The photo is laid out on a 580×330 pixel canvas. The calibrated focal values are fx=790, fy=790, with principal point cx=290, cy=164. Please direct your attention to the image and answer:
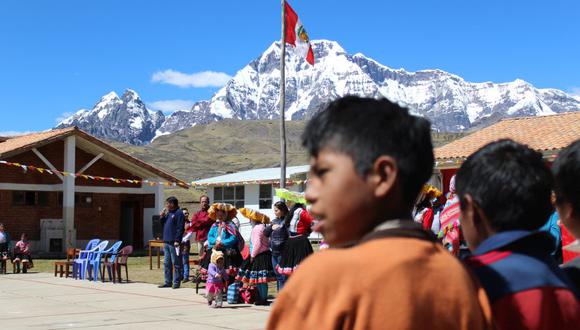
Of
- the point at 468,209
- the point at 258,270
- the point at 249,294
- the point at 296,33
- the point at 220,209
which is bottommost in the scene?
the point at 249,294

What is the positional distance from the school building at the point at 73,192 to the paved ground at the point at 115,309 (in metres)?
13.4

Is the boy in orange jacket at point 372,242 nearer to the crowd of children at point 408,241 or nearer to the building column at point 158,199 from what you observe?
the crowd of children at point 408,241

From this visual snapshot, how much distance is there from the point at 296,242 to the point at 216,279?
1312 millimetres

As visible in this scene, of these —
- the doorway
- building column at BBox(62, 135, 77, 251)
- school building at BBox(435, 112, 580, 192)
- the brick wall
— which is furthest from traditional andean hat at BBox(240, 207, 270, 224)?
the doorway

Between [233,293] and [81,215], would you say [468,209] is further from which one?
[81,215]

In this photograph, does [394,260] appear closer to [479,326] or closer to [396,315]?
[396,315]

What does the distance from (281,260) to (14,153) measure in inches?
764

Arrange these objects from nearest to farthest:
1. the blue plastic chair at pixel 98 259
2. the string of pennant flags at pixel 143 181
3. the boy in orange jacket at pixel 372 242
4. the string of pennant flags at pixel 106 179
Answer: the boy in orange jacket at pixel 372 242, the blue plastic chair at pixel 98 259, the string of pennant flags at pixel 143 181, the string of pennant flags at pixel 106 179

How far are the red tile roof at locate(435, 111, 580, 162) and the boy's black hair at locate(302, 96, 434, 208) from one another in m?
21.7

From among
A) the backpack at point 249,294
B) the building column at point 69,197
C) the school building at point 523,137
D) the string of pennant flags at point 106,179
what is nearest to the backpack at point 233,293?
the backpack at point 249,294

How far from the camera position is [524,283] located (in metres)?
1.86

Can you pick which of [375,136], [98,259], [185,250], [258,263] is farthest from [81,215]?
[375,136]

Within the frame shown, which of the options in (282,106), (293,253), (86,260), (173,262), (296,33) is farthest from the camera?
(296,33)

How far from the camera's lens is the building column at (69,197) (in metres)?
29.6
